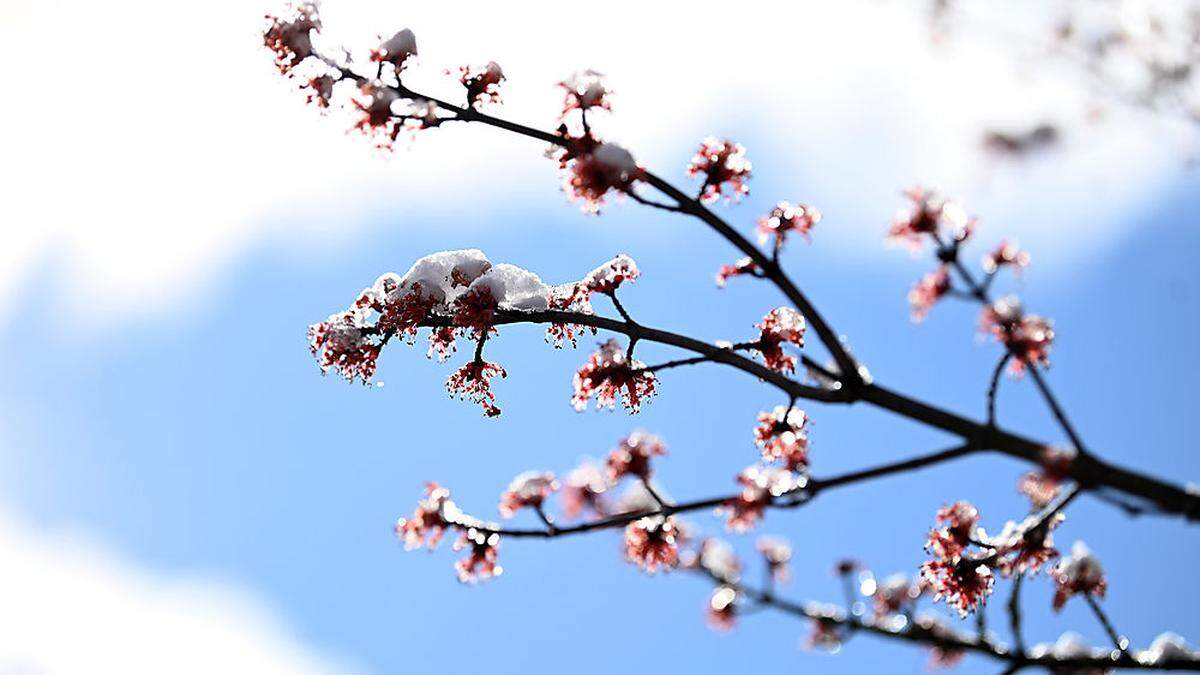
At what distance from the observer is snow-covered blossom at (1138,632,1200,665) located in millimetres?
4590

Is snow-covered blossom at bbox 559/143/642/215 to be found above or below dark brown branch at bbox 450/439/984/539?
above

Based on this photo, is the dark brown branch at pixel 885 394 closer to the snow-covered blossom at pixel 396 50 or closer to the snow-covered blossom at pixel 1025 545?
the snow-covered blossom at pixel 396 50

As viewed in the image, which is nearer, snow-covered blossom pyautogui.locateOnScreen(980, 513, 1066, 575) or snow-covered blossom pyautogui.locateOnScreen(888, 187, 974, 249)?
snow-covered blossom pyautogui.locateOnScreen(888, 187, 974, 249)

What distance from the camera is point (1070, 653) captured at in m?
4.51

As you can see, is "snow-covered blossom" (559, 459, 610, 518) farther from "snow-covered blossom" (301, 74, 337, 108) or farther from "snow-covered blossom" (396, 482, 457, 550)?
"snow-covered blossom" (301, 74, 337, 108)

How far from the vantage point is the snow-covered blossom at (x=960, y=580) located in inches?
220

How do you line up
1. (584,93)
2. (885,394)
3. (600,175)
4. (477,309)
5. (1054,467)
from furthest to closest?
(477,309), (584,93), (600,175), (885,394), (1054,467)

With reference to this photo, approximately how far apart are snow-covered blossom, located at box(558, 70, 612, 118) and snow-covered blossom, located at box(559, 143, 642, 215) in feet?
1.10

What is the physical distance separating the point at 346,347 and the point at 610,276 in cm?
159

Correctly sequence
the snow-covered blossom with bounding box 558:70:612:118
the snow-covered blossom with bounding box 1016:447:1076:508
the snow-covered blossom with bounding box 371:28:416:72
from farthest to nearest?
the snow-covered blossom with bounding box 371:28:416:72 < the snow-covered blossom with bounding box 558:70:612:118 < the snow-covered blossom with bounding box 1016:447:1076:508

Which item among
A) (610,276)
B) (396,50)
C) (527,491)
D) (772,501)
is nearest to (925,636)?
(772,501)

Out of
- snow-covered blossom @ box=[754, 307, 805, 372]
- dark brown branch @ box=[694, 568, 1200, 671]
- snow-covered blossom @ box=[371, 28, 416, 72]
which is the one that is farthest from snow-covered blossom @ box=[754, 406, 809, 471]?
snow-covered blossom @ box=[371, 28, 416, 72]

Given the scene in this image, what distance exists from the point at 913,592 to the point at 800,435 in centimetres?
115

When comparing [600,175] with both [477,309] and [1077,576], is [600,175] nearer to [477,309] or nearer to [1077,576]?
[477,309]
